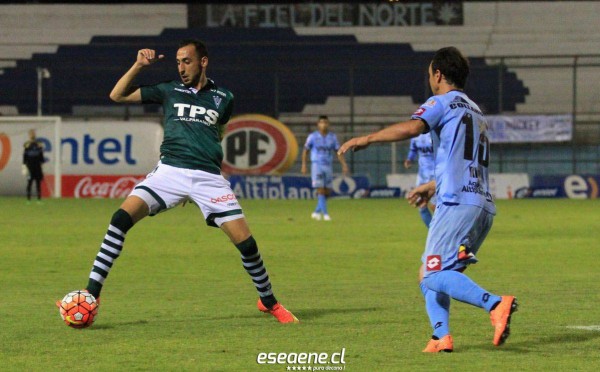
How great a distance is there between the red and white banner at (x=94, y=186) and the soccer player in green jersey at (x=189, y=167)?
27517 mm

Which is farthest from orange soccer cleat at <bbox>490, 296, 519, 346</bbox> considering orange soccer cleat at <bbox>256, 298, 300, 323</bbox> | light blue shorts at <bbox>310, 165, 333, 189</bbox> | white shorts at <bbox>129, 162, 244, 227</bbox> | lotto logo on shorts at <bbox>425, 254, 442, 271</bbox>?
light blue shorts at <bbox>310, 165, 333, 189</bbox>

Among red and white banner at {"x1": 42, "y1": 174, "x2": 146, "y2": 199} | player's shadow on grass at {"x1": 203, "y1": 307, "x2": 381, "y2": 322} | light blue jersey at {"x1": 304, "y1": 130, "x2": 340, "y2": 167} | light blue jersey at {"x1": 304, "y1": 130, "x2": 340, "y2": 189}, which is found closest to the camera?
player's shadow on grass at {"x1": 203, "y1": 307, "x2": 381, "y2": 322}

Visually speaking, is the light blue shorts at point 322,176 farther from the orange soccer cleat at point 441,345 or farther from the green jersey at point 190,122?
the orange soccer cleat at point 441,345

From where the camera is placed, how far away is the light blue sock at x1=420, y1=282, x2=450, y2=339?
7.31m

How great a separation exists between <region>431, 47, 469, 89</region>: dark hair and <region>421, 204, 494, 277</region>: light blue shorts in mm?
852

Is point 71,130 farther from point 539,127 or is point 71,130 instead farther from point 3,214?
point 539,127

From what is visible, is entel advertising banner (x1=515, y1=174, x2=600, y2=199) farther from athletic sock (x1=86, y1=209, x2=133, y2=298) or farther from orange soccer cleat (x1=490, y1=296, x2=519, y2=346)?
orange soccer cleat (x1=490, y1=296, x2=519, y2=346)

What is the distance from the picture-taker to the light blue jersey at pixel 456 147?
7254 mm

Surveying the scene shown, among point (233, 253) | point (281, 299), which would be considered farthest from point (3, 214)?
point (281, 299)

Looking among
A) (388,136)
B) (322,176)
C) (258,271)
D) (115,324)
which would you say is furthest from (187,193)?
(322,176)

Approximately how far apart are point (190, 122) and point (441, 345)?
9.93 ft

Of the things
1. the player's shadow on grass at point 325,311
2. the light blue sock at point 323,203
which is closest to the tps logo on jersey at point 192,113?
the player's shadow on grass at point 325,311

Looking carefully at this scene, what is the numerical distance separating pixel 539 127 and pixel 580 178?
9.36 feet

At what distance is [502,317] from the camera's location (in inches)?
269
